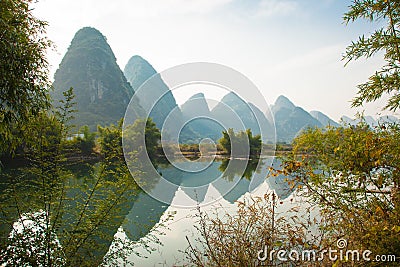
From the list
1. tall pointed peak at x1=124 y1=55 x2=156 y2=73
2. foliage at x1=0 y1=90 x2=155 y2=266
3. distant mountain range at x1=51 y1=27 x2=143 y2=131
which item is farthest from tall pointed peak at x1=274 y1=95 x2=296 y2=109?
foliage at x1=0 y1=90 x2=155 y2=266

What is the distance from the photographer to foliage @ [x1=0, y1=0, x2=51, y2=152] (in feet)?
6.59

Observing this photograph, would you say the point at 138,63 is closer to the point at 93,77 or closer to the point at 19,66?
the point at 93,77

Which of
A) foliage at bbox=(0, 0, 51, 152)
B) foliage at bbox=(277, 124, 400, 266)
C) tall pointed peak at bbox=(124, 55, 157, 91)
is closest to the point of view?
foliage at bbox=(277, 124, 400, 266)

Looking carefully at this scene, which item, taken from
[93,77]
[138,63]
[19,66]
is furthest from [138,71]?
[19,66]

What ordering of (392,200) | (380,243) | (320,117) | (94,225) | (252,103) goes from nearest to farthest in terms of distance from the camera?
(380,243) < (392,200) < (94,225) < (252,103) < (320,117)

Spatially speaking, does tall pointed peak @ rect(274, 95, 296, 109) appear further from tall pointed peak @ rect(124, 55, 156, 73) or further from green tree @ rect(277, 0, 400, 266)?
green tree @ rect(277, 0, 400, 266)

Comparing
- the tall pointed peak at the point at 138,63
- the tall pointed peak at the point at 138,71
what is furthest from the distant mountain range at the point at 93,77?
the tall pointed peak at the point at 138,63

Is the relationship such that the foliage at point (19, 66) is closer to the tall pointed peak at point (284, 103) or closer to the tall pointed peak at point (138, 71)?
the tall pointed peak at point (138, 71)

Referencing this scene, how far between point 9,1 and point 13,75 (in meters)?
0.54

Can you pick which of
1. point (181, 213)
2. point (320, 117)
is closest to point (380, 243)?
point (181, 213)

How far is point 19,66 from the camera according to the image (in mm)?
2113

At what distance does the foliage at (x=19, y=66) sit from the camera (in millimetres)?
2010

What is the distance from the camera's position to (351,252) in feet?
5.82

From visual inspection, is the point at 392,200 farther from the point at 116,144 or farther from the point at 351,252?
the point at 116,144
